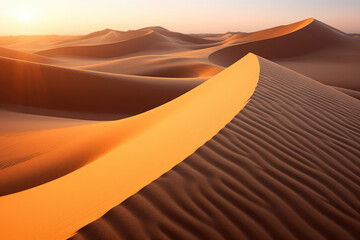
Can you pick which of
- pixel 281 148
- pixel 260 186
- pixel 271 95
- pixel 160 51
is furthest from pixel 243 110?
pixel 160 51

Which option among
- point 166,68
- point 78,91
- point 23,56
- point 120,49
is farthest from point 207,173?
point 120,49

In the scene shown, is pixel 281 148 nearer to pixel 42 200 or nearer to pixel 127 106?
pixel 42 200

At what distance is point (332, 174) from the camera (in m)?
2.25

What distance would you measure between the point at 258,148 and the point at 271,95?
169 centimetres

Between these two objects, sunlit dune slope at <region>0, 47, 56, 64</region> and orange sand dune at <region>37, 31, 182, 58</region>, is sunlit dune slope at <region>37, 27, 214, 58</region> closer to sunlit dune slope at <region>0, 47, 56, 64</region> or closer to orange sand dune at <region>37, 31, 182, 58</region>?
orange sand dune at <region>37, 31, 182, 58</region>

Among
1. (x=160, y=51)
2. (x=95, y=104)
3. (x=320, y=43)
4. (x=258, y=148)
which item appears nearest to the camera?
(x=258, y=148)

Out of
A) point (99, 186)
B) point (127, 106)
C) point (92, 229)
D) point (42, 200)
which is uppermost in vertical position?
point (92, 229)

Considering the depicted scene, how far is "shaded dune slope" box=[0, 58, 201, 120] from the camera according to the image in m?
9.53

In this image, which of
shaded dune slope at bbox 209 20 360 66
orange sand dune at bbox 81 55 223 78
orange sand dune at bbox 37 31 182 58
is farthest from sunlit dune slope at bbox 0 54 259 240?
orange sand dune at bbox 37 31 182 58


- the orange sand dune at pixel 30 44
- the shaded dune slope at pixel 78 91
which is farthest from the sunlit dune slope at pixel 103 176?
the orange sand dune at pixel 30 44

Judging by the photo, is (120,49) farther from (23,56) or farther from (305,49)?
(305,49)

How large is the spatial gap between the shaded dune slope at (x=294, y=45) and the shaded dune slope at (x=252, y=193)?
22.7m

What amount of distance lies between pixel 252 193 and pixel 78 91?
955 centimetres

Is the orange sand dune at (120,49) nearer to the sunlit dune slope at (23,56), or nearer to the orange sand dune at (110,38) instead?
the orange sand dune at (110,38)
